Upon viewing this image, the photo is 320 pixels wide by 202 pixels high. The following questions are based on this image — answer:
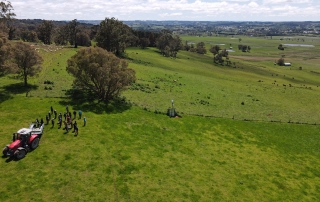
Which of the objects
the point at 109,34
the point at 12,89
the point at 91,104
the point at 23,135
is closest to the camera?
the point at 23,135

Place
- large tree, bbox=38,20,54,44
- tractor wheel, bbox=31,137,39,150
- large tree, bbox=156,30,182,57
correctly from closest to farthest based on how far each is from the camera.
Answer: tractor wheel, bbox=31,137,39,150 → large tree, bbox=38,20,54,44 → large tree, bbox=156,30,182,57

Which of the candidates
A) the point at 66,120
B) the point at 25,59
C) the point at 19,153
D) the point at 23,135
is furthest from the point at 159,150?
the point at 25,59

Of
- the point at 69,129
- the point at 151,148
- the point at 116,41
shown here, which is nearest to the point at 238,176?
the point at 151,148

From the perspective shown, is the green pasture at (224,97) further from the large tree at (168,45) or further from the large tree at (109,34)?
the large tree at (168,45)

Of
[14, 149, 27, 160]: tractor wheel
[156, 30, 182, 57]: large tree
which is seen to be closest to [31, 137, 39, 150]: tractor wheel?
[14, 149, 27, 160]: tractor wheel

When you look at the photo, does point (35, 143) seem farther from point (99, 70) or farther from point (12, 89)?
point (12, 89)

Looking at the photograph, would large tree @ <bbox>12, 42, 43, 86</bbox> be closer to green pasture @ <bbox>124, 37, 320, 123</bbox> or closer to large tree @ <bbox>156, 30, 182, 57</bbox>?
green pasture @ <bbox>124, 37, 320, 123</bbox>
